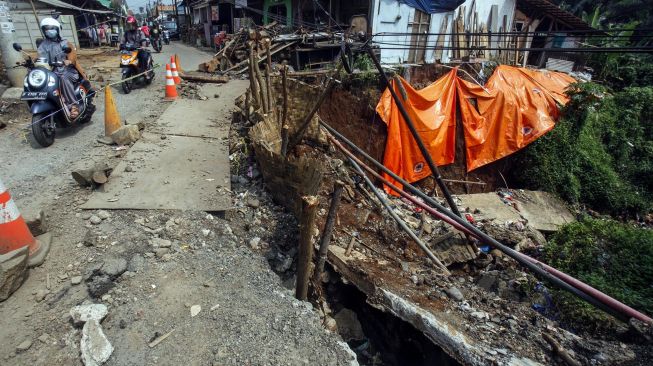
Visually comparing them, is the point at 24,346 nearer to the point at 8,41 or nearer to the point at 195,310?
the point at 195,310

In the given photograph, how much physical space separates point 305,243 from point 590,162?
333 inches

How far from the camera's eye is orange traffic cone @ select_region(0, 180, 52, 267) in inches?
103

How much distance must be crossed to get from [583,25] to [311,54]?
14200 millimetres

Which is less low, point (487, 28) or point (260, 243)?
point (487, 28)

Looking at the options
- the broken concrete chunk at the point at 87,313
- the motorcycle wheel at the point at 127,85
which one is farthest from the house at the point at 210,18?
the broken concrete chunk at the point at 87,313

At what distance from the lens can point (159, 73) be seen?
10.4m

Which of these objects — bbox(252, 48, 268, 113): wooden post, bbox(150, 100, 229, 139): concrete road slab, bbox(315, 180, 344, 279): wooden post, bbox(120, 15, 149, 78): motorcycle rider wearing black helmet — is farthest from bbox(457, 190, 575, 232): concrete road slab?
bbox(120, 15, 149, 78): motorcycle rider wearing black helmet

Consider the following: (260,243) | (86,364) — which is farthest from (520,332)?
(86,364)

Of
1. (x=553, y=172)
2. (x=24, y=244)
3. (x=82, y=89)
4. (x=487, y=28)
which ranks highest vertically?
(x=487, y=28)

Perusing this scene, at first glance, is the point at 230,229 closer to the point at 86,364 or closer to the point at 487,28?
the point at 86,364

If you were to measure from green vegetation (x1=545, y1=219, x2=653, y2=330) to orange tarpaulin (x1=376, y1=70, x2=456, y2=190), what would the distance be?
3404 millimetres

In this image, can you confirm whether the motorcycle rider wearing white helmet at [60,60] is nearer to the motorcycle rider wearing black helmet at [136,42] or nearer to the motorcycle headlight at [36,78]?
the motorcycle headlight at [36,78]

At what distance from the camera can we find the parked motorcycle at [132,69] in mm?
8016

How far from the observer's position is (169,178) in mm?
4191
